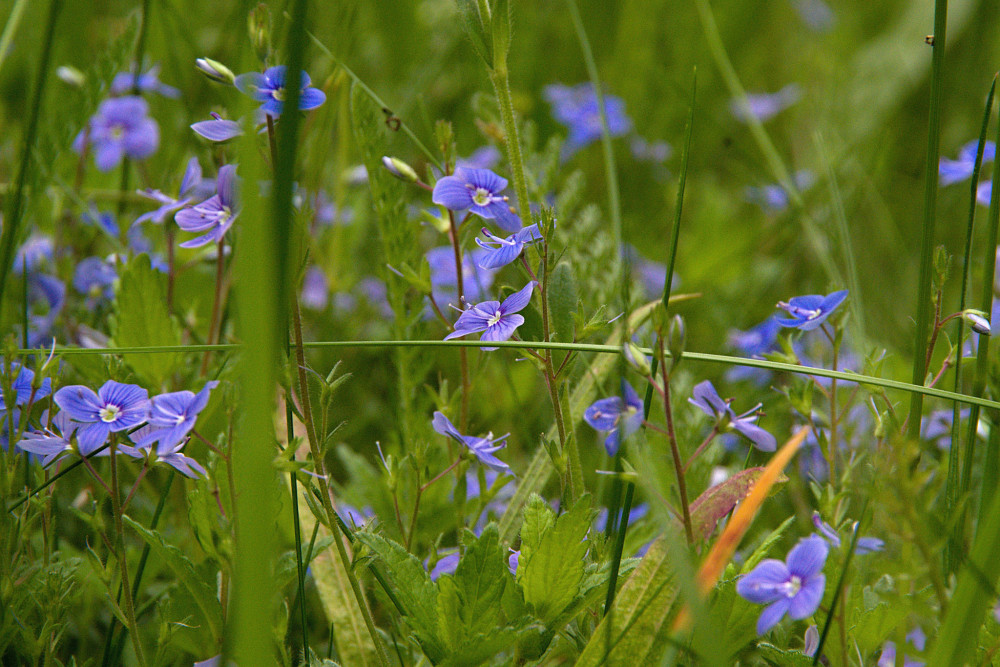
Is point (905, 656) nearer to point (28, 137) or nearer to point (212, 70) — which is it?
point (212, 70)

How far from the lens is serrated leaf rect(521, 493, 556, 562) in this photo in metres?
0.93

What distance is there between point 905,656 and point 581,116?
1912 mm

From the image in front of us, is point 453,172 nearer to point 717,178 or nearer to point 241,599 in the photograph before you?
point 241,599

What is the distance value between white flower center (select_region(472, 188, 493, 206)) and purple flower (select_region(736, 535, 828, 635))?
0.53m

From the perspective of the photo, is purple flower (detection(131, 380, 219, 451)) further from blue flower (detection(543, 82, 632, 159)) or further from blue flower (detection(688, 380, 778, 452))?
→ blue flower (detection(543, 82, 632, 159))

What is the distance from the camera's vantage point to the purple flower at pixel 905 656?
1.03 metres

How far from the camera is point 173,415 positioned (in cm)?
90

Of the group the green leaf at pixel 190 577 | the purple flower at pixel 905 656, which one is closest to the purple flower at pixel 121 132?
the green leaf at pixel 190 577

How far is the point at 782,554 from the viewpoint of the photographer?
1.38 metres

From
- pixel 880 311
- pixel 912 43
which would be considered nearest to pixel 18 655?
pixel 880 311

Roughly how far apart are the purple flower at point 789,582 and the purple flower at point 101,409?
66cm

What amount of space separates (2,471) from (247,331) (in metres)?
0.55

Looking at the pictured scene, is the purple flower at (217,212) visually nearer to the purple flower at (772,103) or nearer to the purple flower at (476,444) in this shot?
the purple flower at (476,444)

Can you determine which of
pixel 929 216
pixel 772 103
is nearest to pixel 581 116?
pixel 772 103
